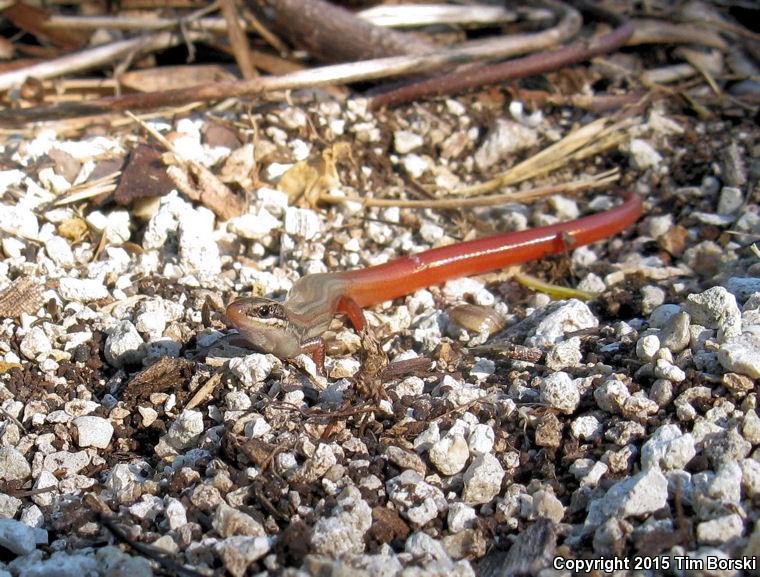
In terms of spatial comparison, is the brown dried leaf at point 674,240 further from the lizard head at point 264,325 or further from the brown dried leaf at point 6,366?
the brown dried leaf at point 6,366

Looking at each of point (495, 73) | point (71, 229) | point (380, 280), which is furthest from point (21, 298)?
point (495, 73)

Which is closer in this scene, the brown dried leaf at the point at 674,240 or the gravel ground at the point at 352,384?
the gravel ground at the point at 352,384

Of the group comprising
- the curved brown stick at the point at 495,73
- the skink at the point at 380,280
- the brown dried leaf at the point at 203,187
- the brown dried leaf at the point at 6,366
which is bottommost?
the skink at the point at 380,280

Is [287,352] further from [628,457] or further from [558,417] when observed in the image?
[628,457]

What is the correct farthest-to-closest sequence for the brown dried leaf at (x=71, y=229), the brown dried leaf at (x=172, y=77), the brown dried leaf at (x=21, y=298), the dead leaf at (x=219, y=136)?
the brown dried leaf at (x=172, y=77)
the dead leaf at (x=219, y=136)
the brown dried leaf at (x=71, y=229)
the brown dried leaf at (x=21, y=298)

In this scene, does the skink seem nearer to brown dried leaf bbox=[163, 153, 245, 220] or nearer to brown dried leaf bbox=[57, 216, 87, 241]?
brown dried leaf bbox=[163, 153, 245, 220]

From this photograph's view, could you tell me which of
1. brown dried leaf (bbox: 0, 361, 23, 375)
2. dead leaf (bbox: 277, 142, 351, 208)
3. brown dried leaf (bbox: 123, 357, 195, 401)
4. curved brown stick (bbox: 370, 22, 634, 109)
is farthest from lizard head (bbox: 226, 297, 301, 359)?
curved brown stick (bbox: 370, 22, 634, 109)

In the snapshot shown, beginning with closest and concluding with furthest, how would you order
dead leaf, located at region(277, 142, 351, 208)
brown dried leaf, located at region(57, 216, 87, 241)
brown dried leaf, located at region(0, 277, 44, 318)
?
brown dried leaf, located at region(0, 277, 44, 318)
brown dried leaf, located at region(57, 216, 87, 241)
dead leaf, located at region(277, 142, 351, 208)

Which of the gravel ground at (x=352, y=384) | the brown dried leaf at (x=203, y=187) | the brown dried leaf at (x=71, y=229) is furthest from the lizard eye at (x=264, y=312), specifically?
the brown dried leaf at (x=71, y=229)

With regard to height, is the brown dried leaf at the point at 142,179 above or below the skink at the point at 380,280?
above
